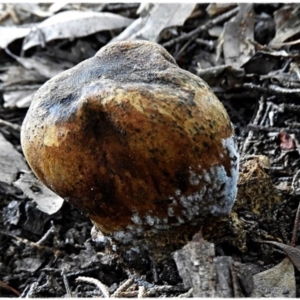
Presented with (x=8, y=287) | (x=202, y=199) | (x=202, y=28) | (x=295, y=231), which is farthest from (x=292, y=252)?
(x=202, y=28)

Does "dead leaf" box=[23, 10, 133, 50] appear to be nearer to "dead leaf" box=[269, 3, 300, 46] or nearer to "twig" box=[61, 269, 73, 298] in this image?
"dead leaf" box=[269, 3, 300, 46]

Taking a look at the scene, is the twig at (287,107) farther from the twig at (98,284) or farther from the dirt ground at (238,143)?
the twig at (98,284)

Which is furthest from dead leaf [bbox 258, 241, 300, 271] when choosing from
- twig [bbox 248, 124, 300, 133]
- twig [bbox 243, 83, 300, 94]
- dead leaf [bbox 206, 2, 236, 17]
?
dead leaf [bbox 206, 2, 236, 17]

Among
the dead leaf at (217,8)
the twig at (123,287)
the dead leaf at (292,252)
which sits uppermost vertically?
the dead leaf at (217,8)

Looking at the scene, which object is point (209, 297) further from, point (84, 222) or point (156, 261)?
point (84, 222)

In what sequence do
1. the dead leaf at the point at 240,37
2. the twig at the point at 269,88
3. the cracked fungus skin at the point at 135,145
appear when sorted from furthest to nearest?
the dead leaf at the point at 240,37, the twig at the point at 269,88, the cracked fungus skin at the point at 135,145

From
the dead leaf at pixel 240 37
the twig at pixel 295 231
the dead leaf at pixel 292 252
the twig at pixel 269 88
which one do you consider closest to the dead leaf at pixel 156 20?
the dead leaf at pixel 240 37

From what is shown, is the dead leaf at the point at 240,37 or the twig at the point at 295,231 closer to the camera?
the twig at the point at 295,231

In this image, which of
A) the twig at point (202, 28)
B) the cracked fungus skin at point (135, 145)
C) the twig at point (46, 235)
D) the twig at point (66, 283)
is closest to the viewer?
the cracked fungus skin at point (135, 145)
